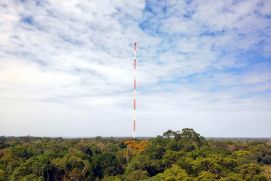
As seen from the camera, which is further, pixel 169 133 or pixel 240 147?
pixel 240 147

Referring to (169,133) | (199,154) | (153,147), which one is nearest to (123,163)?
(153,147)

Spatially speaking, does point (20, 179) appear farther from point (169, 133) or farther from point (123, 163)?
point (169, 133)

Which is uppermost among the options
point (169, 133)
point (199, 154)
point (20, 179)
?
point (169, 133)

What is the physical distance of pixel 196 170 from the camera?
47094 mm

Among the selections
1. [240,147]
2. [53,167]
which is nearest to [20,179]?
[53,167]

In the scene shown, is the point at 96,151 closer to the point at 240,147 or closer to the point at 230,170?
the point at 240,147

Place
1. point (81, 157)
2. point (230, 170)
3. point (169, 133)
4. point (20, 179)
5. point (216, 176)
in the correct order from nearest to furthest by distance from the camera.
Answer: point (216, 176), point (230, 170), point (20, 179), point (81, 157), point (169, 133)

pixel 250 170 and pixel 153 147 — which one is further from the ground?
pixel 153 147

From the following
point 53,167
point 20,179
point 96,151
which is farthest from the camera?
point 96,151

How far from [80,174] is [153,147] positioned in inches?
590

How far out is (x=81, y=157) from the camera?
69625 millimetres

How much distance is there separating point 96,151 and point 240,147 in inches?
1579

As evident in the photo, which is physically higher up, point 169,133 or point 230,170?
point 169,133

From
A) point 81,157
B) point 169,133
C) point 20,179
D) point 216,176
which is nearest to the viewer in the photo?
point 216,176
